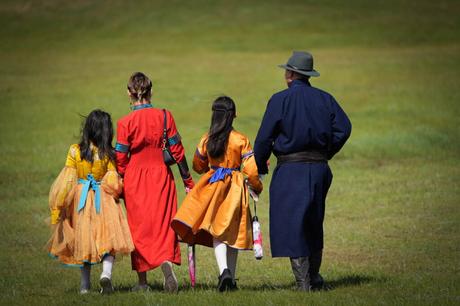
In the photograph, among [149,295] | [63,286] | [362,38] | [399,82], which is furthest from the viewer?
[362,38]

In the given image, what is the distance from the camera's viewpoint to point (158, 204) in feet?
32.4

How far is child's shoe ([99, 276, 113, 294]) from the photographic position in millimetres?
9555

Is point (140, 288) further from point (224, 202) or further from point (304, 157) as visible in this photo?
point (304, 157)

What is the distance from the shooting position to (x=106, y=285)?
9.60m

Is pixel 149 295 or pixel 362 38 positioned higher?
pixel 362 38

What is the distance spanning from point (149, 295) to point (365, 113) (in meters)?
20.0

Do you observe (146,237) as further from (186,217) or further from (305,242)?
(305,242)

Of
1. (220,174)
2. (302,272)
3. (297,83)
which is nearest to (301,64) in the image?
(297,83)

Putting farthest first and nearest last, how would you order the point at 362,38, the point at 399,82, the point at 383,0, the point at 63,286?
the point at 383,0, the point at 362,38, the point at 399,82, the point at 63,286

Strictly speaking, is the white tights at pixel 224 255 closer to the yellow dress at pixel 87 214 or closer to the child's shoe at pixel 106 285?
the yellow dress at pixel 87 214

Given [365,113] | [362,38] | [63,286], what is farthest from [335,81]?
[63,286]

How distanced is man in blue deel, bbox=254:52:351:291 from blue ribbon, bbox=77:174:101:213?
1.57 m

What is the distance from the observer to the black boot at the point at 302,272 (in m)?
9.43

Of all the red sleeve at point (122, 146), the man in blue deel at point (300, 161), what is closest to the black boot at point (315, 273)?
the man in blue deel at point (300, 161)
